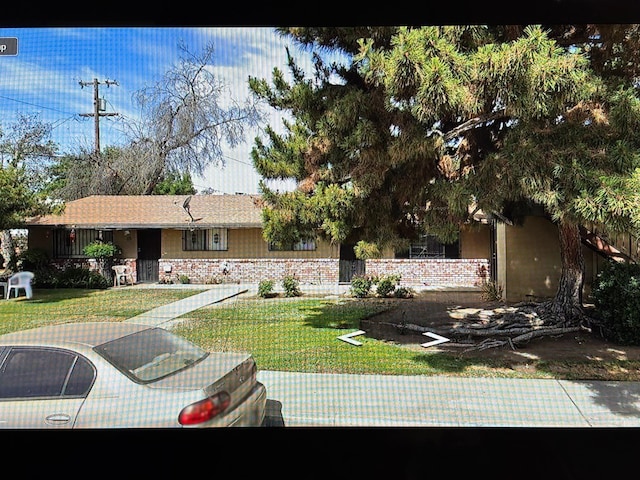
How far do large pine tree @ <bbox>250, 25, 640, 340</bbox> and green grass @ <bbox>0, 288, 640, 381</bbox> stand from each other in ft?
1.90

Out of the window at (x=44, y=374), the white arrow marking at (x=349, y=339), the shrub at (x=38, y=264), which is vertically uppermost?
the shrub at (x=38, y=264)

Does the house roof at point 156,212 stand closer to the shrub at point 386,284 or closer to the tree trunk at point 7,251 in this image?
the tree trunk at point 7,251

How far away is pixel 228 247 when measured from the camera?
2.86 meters

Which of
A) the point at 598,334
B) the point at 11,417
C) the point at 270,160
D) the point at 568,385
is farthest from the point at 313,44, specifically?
the point at 598,334

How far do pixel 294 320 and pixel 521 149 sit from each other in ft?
5.15

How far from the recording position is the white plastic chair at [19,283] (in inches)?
81.1

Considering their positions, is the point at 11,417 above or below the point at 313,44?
below

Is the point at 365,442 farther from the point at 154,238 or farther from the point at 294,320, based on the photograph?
the point at 154,238

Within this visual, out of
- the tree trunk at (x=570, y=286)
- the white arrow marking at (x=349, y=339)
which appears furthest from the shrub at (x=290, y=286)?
the tree trunk at (x=570, y=286)

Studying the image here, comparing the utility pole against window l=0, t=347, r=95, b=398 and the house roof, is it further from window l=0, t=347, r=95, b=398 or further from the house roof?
window l=0, t=347, r=95, b=398

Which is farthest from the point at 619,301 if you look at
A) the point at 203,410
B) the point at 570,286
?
the point at 203,410

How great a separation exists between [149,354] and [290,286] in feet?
3.36

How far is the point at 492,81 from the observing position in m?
2.09

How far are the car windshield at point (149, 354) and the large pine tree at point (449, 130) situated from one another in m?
1.06
